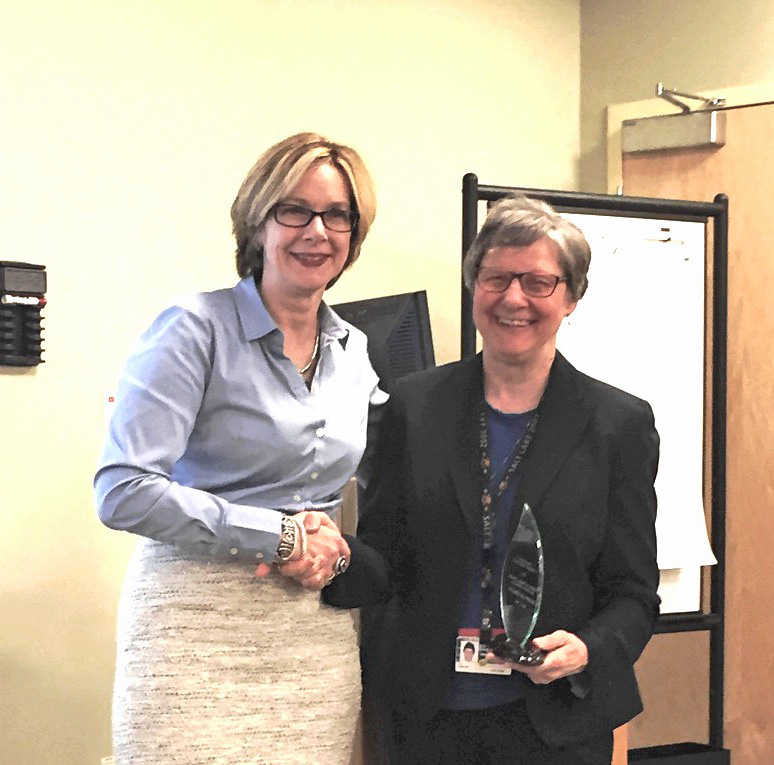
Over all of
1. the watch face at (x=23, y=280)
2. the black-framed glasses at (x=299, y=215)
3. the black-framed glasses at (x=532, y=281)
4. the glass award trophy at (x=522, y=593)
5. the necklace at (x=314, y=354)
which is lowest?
the glass award trophy at (x=522, y=593)

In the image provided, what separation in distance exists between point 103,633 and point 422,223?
5.36ft

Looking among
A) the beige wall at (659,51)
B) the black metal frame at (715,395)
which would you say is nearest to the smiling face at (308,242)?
the black metal frame at (715,395)

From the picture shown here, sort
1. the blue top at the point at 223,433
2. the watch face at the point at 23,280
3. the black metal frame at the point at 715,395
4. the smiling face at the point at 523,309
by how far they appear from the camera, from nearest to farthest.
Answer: the blue top at the point at 223,433
the smiling face at the point at 523,309
the watch face at the point at 23,280
the black metal frame at the point at 715,395

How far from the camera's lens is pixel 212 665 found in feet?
5.63

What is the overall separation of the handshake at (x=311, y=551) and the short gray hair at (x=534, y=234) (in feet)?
1.69

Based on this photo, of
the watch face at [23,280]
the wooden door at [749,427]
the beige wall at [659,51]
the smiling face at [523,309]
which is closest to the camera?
the smiling face at [523,309]

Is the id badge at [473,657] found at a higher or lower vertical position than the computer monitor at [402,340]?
lower

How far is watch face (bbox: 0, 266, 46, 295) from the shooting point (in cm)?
264

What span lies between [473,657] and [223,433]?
525 mm

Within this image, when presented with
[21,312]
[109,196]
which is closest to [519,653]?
[21,312]

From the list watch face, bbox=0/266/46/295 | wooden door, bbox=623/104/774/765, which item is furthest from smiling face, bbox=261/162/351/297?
wooden door, bbox=623/104/774/765

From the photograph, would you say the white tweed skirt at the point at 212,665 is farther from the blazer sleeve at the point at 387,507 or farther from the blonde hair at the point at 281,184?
the blonde hair at the point at 281,184

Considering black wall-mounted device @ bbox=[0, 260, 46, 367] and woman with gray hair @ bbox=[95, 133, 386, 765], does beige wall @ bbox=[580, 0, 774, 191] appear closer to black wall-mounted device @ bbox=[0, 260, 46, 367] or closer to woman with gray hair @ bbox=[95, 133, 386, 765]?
black wall-mounted device @ bbox=[0, 260, 46, 367]

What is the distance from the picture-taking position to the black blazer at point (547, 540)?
181 cm
